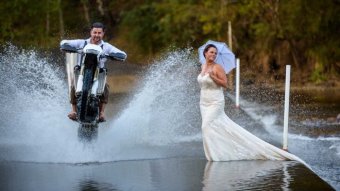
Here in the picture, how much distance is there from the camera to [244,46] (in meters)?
37.7

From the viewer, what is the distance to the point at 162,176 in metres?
10.3

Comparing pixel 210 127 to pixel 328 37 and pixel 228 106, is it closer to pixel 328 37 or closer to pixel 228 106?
pixel 228 106

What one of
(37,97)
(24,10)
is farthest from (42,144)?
(24,10)

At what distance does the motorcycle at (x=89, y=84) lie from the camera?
1207 centimetres

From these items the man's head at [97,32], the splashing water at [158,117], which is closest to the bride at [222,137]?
the man's head at [97,32]

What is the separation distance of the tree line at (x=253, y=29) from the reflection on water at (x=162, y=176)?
20.4 meters

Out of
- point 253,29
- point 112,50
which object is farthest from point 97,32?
point 253,29

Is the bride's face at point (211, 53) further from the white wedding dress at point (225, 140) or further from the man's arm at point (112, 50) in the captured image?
the man's arm at point (112, 50)

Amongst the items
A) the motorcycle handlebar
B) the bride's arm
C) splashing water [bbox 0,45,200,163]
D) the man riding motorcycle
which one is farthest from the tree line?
the bride's arm

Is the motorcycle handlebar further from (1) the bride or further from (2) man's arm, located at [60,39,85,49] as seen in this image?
(1) the bride

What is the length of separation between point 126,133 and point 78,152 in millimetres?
2071

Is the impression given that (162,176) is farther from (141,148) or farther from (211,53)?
(141,148)

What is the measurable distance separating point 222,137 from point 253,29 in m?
25.6

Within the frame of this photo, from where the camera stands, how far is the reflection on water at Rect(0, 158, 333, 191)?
949 centimetres
